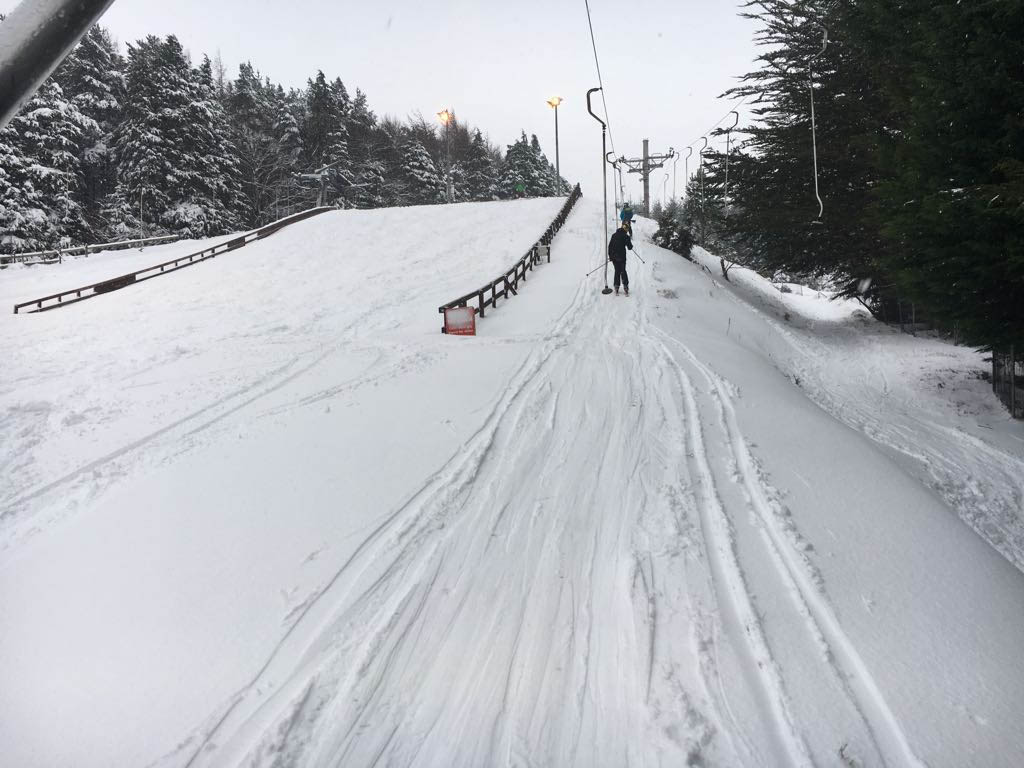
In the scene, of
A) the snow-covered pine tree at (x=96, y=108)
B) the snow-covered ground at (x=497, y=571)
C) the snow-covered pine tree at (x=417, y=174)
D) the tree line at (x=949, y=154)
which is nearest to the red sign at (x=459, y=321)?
the snow-covered ground at (x=497, y=571)

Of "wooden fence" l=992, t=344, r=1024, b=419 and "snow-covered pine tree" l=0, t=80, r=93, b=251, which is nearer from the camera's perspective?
"wooden fence" l=992, t=344, r=1024, b=419

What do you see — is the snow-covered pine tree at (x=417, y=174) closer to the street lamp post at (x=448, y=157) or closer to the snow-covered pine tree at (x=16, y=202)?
the street lamp post at (x=448, y=157)

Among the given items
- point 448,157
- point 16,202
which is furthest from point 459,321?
point 448,157

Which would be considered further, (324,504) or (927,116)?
(927,116)

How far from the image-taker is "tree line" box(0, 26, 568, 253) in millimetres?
26500

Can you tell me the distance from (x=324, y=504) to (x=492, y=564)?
5.52 feet

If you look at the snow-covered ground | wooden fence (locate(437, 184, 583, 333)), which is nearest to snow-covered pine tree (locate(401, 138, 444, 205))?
wooden fence (locate(437, 184, 583, 333))

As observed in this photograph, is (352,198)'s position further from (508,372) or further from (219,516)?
(219,516)

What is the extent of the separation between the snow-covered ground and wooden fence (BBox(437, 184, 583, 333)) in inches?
158

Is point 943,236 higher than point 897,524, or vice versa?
point 943,236

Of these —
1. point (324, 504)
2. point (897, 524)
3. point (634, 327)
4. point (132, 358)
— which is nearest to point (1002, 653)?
point (897, 524)

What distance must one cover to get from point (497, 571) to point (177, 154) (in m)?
38.8

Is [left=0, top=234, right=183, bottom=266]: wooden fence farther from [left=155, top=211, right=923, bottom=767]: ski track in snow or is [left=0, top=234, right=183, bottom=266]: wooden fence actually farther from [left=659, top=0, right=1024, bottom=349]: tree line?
[left=659, top=0, right=1024, bottom=349]: tree line

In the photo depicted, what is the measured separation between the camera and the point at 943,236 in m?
7.14
